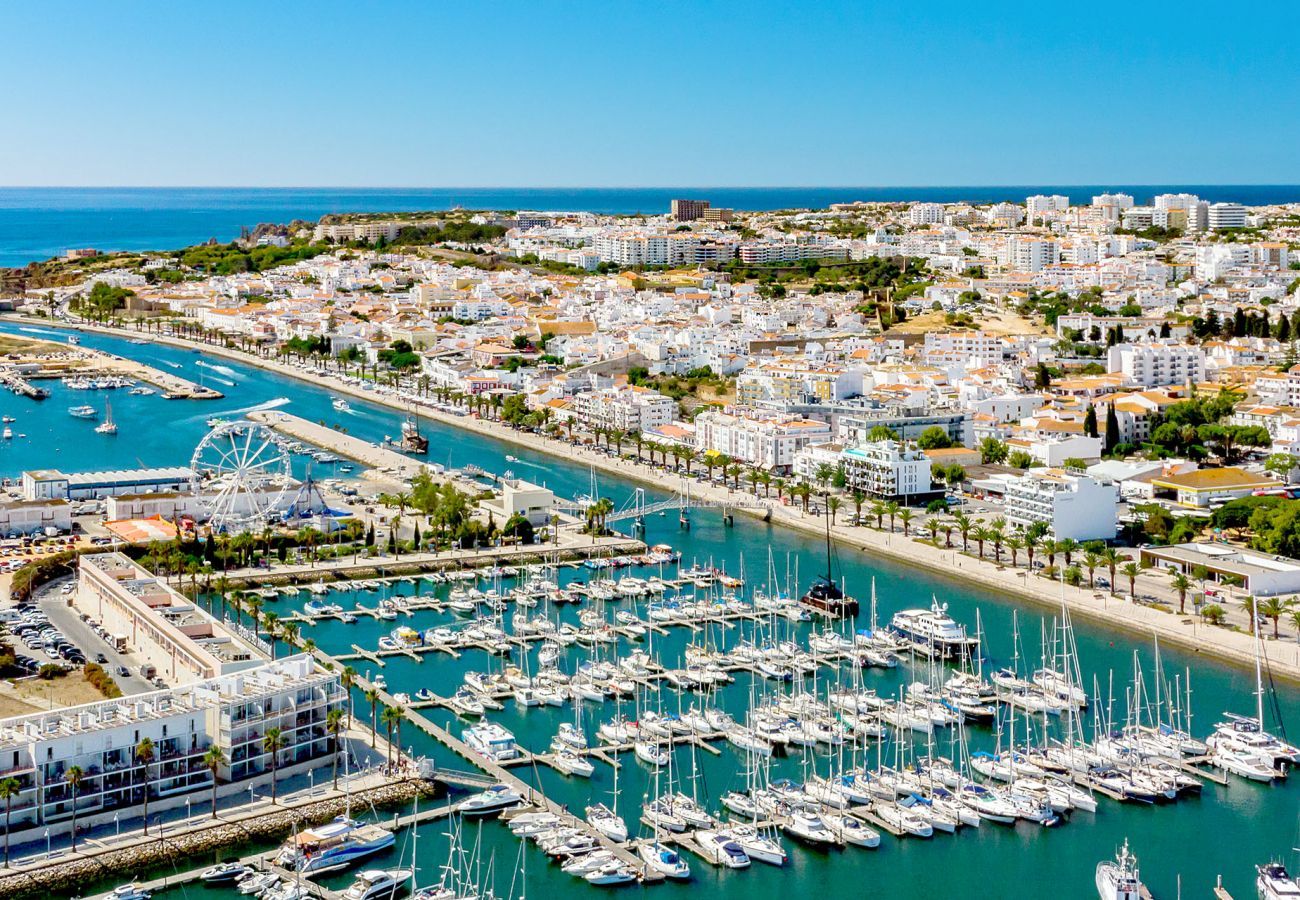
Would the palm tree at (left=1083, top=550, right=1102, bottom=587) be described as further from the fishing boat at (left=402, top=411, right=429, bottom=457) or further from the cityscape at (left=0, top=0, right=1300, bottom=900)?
the fishing boat at (left=402, top=411, right=429, bottom=457)

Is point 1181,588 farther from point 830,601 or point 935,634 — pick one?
point 830,601

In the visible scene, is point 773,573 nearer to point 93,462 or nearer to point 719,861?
point 719,861

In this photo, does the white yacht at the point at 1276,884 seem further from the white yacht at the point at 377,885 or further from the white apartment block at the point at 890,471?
the white apartment block at the point at 890,471

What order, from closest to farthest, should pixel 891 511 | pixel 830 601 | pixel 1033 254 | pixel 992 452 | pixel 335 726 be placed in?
pixel 335 726 < pixel 830 601 < pixel 891 511 < pixel 992 452 < pixel 1033 254

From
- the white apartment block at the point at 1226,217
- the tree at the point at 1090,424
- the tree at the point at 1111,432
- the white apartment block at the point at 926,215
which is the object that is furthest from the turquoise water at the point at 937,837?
the white apartment block at the point at 926,215

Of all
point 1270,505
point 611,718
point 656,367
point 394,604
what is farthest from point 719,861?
point 656,367

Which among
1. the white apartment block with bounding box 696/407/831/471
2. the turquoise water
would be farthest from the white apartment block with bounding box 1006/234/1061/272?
the turquoise water

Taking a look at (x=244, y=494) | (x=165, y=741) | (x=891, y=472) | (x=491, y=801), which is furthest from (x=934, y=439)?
(x=165, y=741)
